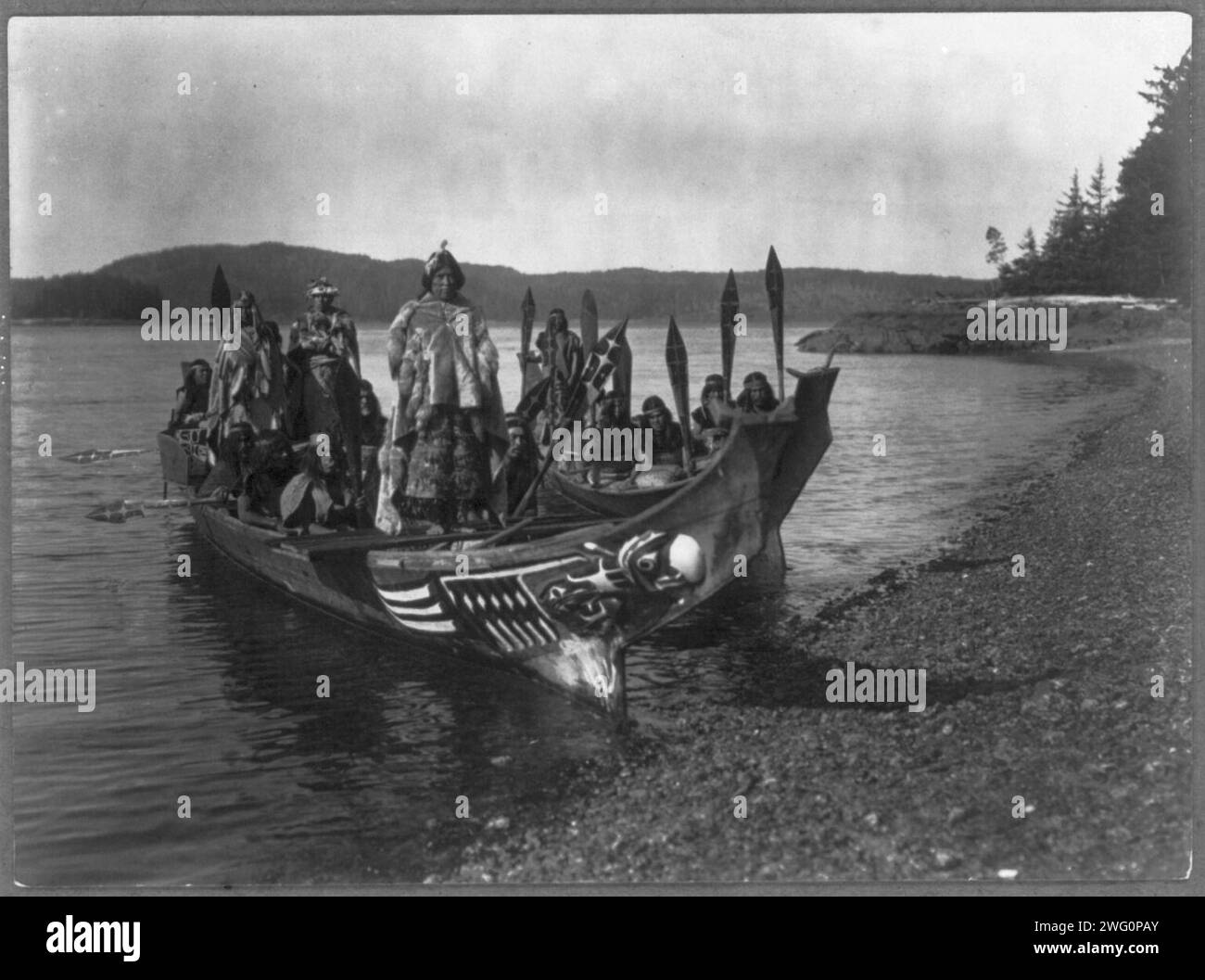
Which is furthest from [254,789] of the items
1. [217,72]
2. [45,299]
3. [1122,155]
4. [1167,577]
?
[1122,155]

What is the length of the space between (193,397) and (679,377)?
4101 mm

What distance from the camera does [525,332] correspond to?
365 inches

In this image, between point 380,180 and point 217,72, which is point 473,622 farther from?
point 217,72

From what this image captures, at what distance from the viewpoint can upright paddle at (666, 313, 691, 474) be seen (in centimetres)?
893

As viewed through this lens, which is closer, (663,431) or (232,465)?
(663,431)

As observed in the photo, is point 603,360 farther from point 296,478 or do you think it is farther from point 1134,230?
point 1134,230

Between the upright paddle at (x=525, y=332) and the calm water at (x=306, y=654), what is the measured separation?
80 mm

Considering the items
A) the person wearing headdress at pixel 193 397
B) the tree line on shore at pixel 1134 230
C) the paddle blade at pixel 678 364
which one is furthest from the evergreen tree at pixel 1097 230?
the person wearing headdress at pixel 193 397

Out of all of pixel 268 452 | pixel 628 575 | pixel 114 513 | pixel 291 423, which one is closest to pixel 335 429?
pixel 291 423

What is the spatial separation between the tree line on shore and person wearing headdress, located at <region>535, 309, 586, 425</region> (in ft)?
10.2

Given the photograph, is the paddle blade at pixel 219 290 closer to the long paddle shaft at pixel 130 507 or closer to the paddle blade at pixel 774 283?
the long paddle shaft at pixel 130 507

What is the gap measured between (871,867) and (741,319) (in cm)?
387

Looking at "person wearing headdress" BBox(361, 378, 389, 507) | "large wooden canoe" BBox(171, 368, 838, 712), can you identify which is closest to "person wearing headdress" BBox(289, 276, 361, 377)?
"person wearing headdress" BBox(361, 378, 389, 507)

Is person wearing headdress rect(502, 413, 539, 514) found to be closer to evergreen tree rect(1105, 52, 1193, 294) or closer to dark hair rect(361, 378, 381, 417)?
dark hair rect(361, 378, 381, 417)
